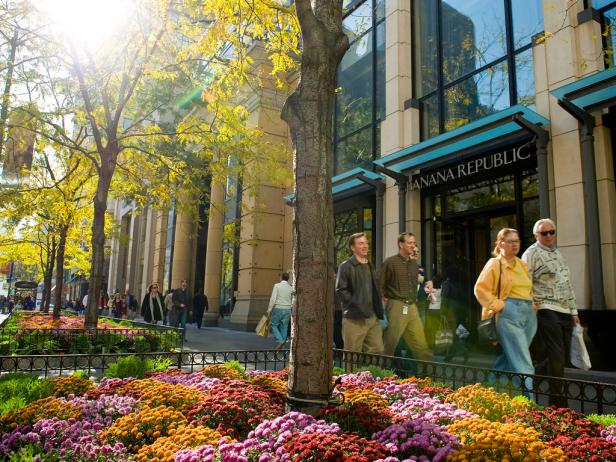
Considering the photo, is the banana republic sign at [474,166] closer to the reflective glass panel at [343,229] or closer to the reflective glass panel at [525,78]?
the reflective glass panel at [525,78]

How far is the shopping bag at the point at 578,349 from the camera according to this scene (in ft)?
16.7

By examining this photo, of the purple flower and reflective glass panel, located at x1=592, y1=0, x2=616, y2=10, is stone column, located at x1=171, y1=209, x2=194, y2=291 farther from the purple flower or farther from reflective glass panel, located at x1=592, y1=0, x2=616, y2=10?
the purple flower

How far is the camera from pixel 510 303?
5105mm

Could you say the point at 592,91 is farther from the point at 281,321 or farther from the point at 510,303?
the point at 281,321

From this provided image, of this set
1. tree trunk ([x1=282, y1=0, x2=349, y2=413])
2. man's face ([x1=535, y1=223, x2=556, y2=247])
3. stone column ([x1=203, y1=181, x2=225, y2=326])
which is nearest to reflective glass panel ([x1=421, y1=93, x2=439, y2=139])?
man's face ([x1=535, y1=223, x2=556, y2=247])

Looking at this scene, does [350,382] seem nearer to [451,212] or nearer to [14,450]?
[14,450]

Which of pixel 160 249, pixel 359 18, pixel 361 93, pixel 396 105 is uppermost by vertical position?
pixel 359 18

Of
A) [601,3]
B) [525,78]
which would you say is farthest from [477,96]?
[601,3]

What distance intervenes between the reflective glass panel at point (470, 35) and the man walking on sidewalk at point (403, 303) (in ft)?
22.8

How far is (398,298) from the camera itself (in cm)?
644

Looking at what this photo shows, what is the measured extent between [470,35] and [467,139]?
3508mm

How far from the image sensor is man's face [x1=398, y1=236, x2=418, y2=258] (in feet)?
21.6

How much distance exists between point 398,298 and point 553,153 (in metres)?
5.09

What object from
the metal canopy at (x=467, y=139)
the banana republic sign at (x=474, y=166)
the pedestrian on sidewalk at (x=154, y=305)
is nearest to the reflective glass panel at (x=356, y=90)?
A: the banana republic sign at (x=474, y=166)
